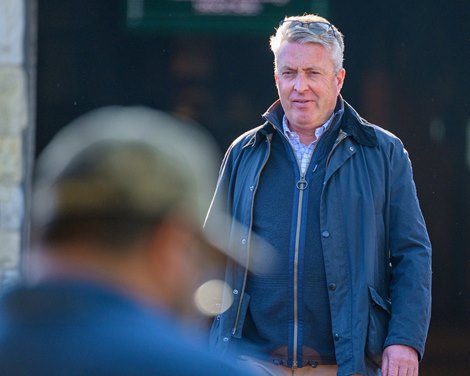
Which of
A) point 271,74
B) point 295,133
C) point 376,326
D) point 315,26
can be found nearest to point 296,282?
point 376,326

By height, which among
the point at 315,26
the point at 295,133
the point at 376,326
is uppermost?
the point at 315,26

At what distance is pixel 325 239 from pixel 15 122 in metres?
2.59

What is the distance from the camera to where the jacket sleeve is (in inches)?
142

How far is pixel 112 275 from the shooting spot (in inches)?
63.1

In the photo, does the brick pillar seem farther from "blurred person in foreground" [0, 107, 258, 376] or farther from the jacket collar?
"blurred person in foreground" [0, 107, 258, 376]

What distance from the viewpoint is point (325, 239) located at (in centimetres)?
363

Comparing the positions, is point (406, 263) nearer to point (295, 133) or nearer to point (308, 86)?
point (295, 133)

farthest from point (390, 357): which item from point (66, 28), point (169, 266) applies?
point (66, 28)

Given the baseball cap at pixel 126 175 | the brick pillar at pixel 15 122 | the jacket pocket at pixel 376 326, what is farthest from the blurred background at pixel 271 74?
the baseball cap at pixel 126 175

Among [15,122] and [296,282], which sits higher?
[15,122]

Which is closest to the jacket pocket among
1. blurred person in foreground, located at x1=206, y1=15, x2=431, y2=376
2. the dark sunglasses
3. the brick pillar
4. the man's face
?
blurred person in foreground, located at x1=206, y1=15, x2=431, y2=376

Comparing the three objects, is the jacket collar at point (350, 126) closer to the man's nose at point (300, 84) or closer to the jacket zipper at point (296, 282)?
the man's nose at point (300, 84)

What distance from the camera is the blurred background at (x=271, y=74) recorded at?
557cm

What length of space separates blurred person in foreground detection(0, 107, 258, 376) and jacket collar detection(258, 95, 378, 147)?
215cm
